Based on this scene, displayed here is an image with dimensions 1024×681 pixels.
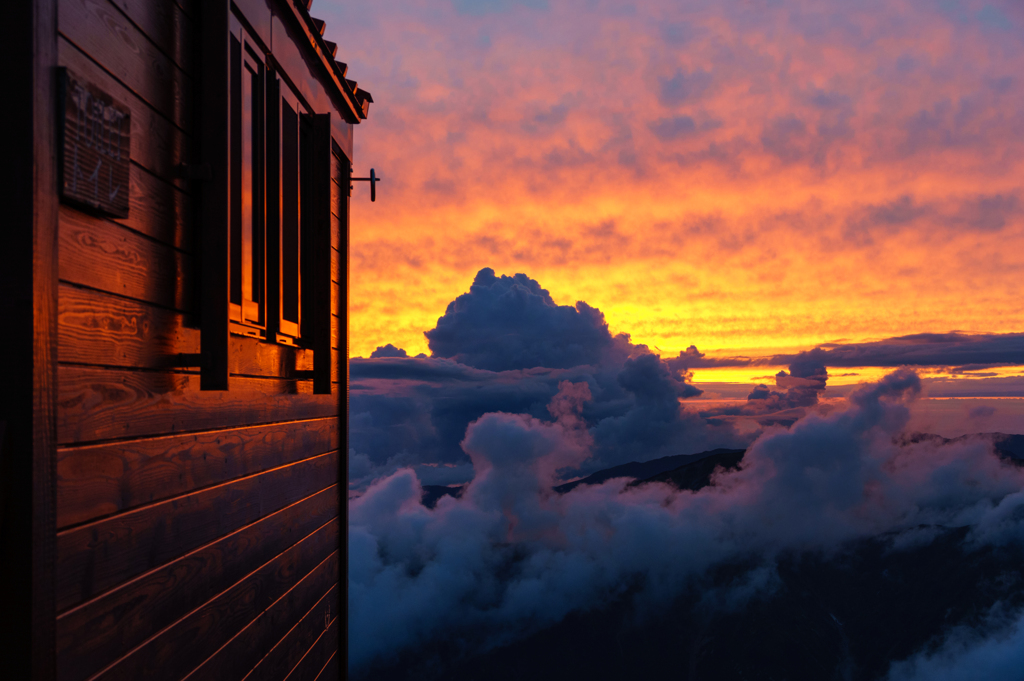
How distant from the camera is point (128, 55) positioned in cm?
224

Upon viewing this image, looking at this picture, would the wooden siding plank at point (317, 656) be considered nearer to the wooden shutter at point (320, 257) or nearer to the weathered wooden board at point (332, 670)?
the weathered wooden board at point (332, 670)

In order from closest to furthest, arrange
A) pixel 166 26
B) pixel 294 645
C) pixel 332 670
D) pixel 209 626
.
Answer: pixel 166 26 → pixel 209 626 → pixel 294 645 → pixel 332 670

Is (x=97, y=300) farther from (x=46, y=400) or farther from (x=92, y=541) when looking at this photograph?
(x=92, y=541)

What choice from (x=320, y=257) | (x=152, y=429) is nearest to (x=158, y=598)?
(x=152, y=429)

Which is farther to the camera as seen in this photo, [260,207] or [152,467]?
[260,207]

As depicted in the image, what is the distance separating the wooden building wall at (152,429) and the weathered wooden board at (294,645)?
30 millimetres

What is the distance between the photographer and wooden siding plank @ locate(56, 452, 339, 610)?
190 cm

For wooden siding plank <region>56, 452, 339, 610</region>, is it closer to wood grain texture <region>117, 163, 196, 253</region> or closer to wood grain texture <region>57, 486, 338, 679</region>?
wood grain texture <region>57, 486, 338, 679</region>

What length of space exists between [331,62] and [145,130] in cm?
256

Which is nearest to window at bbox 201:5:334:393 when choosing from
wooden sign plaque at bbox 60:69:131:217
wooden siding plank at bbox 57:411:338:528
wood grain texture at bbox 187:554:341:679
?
wooden siding plank at bbox 57:411:338:528

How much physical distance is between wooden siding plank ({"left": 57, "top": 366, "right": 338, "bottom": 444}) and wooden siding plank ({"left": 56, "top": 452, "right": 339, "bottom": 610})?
0.28 meters

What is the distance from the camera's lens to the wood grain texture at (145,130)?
1.97 meters

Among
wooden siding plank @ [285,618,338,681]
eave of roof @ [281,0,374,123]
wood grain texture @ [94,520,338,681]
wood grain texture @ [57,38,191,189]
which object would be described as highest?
eave of roof @ [281,0,374,123]

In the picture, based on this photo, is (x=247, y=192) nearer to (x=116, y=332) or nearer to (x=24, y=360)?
(x=116, y=332)
